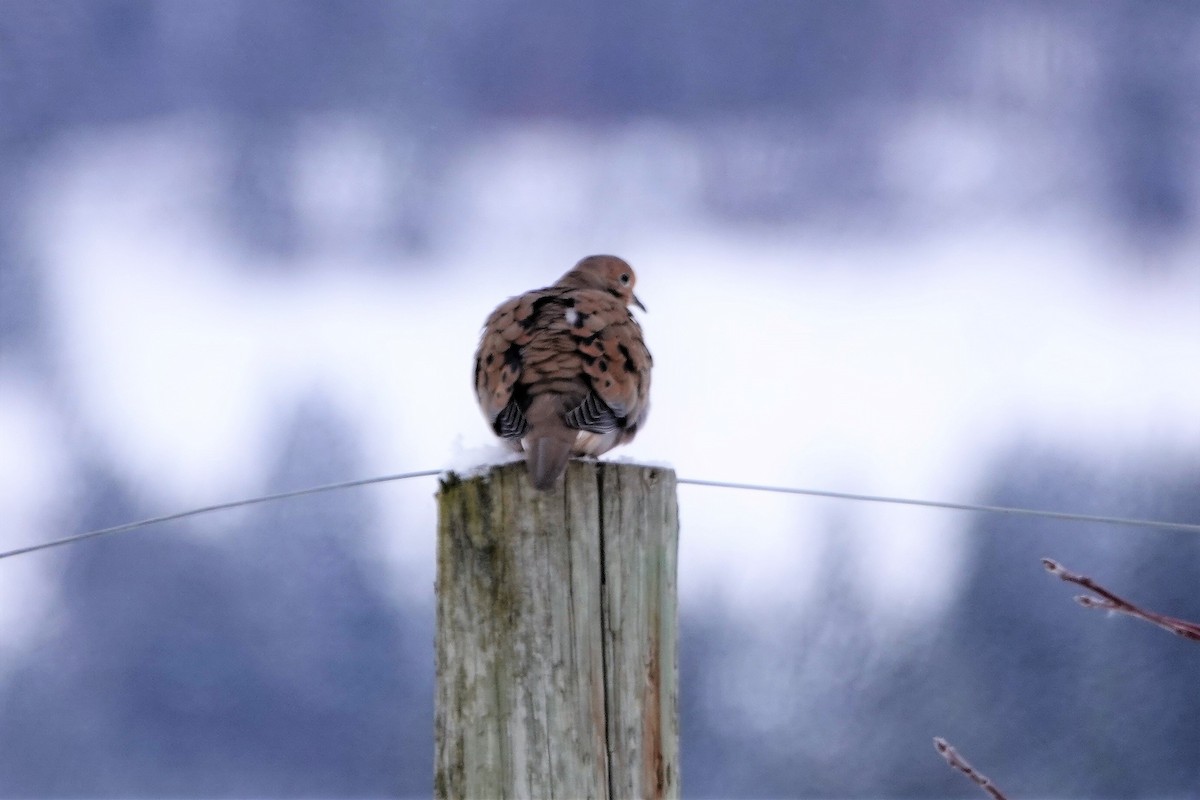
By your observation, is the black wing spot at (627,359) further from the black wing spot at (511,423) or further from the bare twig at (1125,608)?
the bare twig at (1125,608)

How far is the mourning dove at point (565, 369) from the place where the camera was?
2.57m

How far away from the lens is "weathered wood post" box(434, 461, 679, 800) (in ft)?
6.32

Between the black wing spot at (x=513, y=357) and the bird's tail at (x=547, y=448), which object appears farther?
the black wing spot at (x=513, y=357)

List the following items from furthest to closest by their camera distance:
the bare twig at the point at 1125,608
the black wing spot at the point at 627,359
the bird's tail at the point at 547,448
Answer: the black wing spot at the point at 627,359 → the bird's tail at the point at 547,448 → the bare twig at the point at 1125,608

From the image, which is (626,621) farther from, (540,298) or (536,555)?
(540,298)

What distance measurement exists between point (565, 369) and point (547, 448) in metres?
0.56

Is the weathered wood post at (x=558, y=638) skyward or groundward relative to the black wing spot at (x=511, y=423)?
groundward

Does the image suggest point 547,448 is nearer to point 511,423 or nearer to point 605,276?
point 511,423

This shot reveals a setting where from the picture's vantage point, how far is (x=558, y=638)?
1939 millimetres

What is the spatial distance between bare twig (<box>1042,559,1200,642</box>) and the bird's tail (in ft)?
2.71

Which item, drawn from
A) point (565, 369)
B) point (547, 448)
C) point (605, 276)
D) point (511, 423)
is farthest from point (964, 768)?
point (605, 276)

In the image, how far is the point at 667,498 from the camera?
6.75 ft

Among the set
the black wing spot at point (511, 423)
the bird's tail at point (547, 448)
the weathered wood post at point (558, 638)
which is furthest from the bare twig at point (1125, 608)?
the black wing spot at point (511, 423)

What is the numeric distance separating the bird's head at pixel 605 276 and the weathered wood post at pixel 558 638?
2.12 meters
